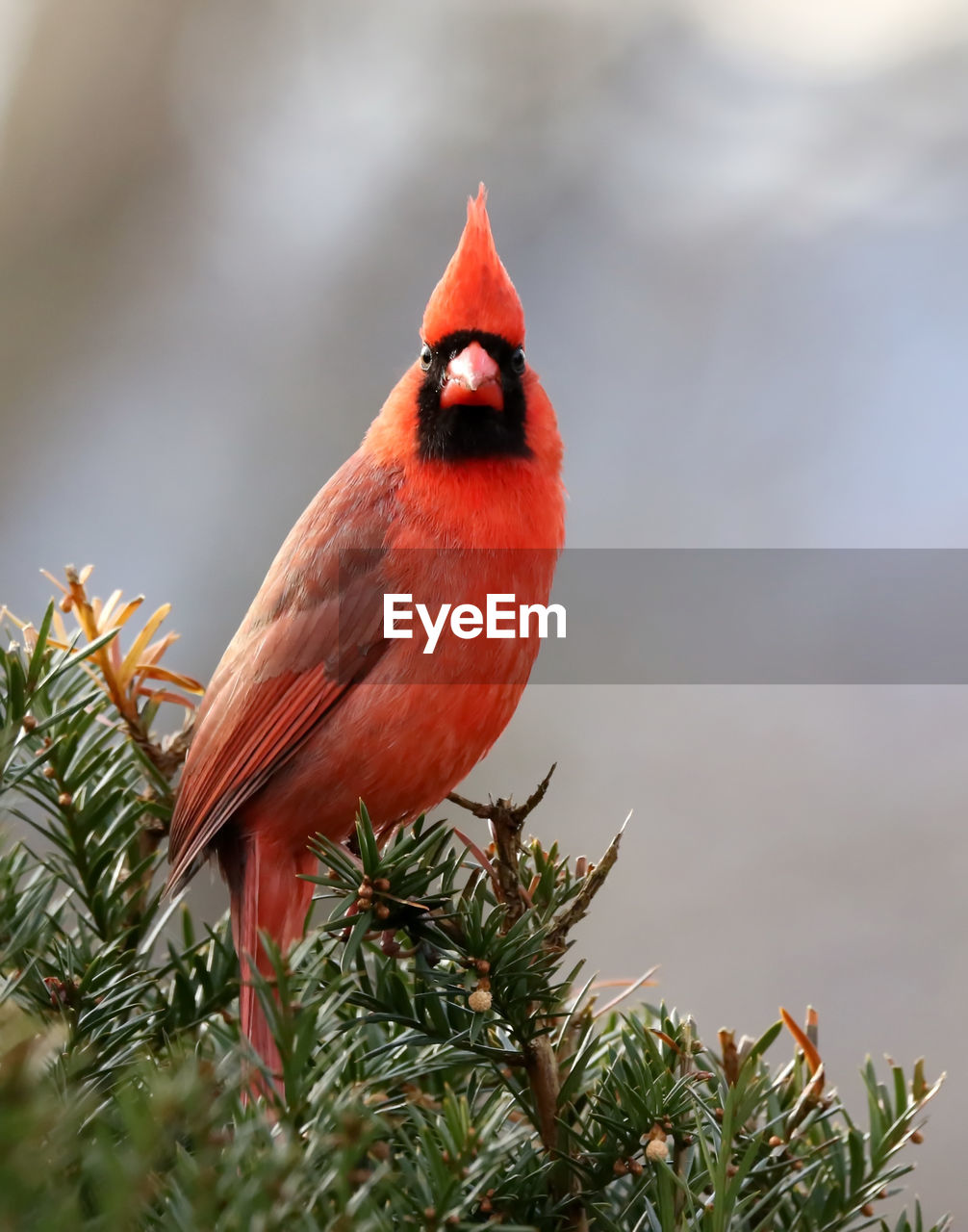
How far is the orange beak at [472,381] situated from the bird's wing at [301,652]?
3.8 inches

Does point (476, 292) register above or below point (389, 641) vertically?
above

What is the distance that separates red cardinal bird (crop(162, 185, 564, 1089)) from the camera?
1.02 meters

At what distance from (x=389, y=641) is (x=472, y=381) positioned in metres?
0.25

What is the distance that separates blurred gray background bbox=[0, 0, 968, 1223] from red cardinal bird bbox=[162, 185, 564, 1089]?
3.80ft

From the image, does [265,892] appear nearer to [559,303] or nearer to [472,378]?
[472,378]

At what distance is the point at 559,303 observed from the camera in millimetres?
2604

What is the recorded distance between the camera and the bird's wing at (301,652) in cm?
104

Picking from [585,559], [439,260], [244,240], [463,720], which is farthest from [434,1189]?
[244,240]

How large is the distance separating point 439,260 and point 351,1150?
246 cm

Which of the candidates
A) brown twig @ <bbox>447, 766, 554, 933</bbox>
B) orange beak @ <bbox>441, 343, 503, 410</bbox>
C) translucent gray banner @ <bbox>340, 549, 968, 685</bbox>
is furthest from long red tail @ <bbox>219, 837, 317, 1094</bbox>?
translucent gray banner @ <bbox>340, 549, 968, 685</bbox>

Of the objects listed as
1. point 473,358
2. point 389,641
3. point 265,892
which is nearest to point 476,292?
point 473,358

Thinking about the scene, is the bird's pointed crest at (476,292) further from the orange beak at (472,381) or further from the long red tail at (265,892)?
the long red tail at (265,892)

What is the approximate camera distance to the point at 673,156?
2.60 meters

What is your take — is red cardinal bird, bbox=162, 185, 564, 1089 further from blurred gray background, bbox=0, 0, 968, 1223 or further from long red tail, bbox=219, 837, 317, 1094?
blurred gray background, bbox=0, 0, 968, 1223
